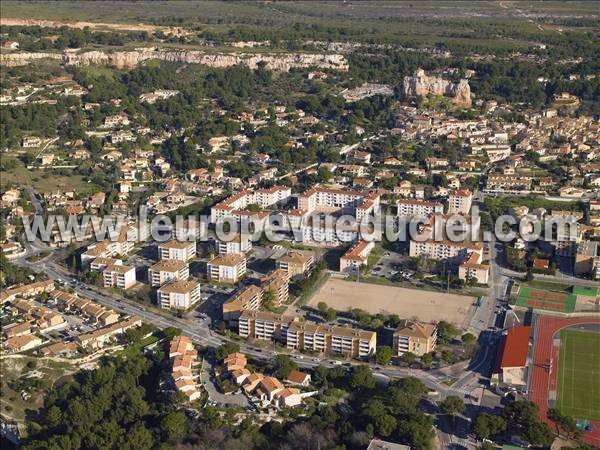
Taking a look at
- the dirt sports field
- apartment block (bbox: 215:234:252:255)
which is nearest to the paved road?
the dirt sports field

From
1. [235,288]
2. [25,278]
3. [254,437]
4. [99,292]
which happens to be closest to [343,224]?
[235,288]

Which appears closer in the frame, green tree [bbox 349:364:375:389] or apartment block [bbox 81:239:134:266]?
green tree [bbox 349:364:375:389]

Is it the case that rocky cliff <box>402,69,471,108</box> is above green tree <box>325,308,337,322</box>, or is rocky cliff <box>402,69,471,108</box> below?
above

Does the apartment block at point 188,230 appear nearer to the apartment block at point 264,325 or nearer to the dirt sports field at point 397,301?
the dirt sports field at point 397,301

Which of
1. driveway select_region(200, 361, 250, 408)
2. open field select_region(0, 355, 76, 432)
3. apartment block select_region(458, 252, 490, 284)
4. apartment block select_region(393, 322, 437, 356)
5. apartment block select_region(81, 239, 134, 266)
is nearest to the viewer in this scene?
driveway select_region(200, 361, 250, 408)

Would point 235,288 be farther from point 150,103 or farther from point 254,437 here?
point 150,103

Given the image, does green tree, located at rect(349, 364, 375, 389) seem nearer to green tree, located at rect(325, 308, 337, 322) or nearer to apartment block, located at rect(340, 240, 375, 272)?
green tree, located at rect(325, 308, 337, 322)

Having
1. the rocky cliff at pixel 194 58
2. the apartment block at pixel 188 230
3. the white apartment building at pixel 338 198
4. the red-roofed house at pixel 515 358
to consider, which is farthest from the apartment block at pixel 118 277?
the rocky cliff at pixel 194 58
